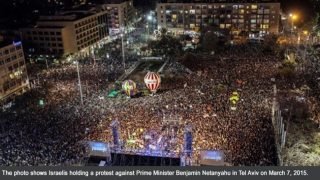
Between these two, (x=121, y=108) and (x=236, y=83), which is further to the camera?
(x=236, y=83)

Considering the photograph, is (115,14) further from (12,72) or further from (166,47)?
(12,72)

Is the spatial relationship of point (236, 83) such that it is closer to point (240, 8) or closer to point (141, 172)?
point (141, 172)

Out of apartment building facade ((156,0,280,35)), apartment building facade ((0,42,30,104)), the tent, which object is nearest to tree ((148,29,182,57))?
apartment building facade ((156,0,280,35))

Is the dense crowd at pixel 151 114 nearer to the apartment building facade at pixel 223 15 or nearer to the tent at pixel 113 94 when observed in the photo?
the tent at pixel 113 94

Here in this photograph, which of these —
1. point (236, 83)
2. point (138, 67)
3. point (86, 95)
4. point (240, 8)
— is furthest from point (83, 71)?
point (240, 8)

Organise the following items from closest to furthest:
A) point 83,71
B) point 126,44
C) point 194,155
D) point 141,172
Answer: point 141,172 → point 194,155 → point 83,71 → point 126,44

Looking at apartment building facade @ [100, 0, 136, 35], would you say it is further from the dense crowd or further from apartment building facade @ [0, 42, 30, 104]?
apartment building facade @ [0, 42, 30, 104]

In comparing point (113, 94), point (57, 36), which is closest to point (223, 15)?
point (57, 36)
